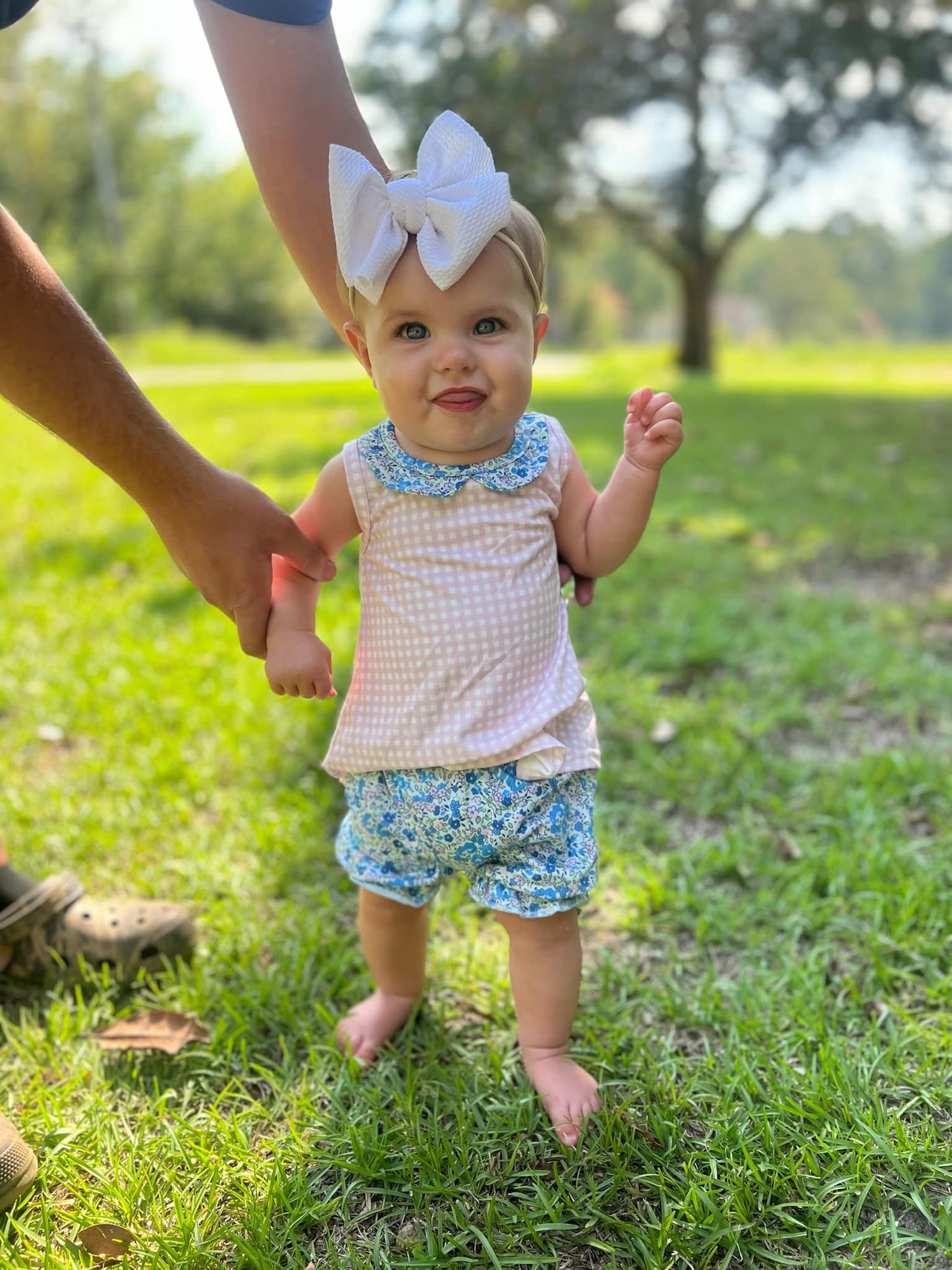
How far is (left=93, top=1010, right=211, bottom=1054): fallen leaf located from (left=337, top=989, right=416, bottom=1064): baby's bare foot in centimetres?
21

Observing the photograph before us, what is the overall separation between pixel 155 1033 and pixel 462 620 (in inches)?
30.9

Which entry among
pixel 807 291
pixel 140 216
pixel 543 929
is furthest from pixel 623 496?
pixel 807 291

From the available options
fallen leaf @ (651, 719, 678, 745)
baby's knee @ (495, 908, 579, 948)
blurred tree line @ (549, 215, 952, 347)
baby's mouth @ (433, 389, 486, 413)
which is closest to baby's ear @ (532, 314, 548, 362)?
baby's mouth @ (433, 389, 486, 413)

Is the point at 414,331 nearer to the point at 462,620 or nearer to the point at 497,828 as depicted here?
the point at 462,620

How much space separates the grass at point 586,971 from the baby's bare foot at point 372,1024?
0.03 meters

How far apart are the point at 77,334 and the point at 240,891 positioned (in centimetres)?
103

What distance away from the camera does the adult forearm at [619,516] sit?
4.50 feet

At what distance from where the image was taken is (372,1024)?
153 centimetres

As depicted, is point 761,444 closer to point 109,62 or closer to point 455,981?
point 455,981

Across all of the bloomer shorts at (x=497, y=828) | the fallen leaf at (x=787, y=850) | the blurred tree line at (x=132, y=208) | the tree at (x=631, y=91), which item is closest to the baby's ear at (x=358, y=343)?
the bloomer shorts at (x=497, y=828)

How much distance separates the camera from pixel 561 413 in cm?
852

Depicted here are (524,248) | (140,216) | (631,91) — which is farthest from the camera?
(140,216)

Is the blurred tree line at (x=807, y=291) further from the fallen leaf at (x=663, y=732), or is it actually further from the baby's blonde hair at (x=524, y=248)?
the baby's blonde hair at (x=524, y=248)

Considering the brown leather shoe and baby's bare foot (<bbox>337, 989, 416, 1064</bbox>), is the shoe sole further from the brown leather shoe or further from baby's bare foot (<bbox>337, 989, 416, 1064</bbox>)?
baby's bare foot (<bbox>337, 989, 416, 1064</bbox>)
